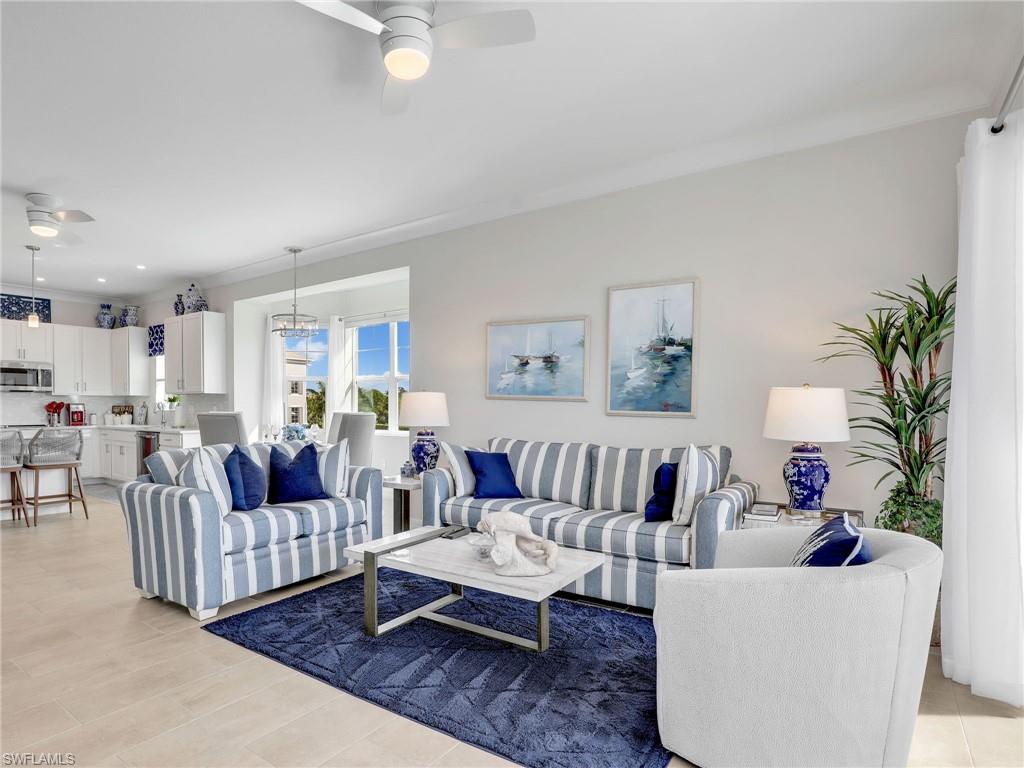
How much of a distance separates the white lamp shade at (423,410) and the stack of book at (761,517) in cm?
240

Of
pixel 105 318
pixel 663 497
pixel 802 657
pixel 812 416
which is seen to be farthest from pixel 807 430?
pixel 105 318

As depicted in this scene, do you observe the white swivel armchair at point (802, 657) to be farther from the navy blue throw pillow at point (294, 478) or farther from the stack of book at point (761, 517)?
the navy blue throw pillow at point (294, 478)

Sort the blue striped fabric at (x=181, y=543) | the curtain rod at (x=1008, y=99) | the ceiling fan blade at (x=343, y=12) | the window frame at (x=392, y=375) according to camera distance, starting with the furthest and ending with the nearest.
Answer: the window frame at (x=392, y=375), the blue striped fabric at (x=181, y=543), the curtain rod at (x=1008, y=99), the ceiling fan blade at (x=343, y=12)

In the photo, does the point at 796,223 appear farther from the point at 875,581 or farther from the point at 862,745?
the point at 862,745

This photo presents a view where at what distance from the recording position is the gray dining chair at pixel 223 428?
5537 millimetres

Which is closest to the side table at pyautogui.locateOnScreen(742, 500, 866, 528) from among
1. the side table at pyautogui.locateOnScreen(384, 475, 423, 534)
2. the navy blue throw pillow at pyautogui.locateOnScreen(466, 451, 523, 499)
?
the navy blue throw pillow at pyautogui.locateOnScreen(466, 451, 523, 499)

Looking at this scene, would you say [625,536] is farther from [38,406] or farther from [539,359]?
[38,406]

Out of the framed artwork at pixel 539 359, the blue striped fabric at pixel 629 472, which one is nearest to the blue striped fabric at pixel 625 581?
the blue striped fabric at pixel 629 472

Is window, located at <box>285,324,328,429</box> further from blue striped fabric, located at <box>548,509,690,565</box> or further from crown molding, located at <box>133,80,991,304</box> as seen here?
blue striped fabric, located at <box>548,509,690,565</box>

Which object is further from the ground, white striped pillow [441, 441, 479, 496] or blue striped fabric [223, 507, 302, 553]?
white striped pillow [441, 441, 479, 496]

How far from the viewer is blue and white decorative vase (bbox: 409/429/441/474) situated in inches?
185

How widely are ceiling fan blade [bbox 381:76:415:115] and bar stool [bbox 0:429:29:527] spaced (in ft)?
17.7

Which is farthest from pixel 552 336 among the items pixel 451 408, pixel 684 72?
pixel 684 72

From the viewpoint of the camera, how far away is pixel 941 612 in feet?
8.87
